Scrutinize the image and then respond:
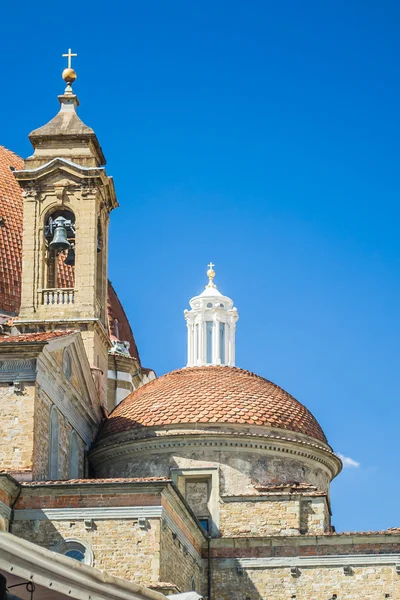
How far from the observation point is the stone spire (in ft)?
127

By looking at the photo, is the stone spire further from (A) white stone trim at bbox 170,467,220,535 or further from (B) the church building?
(A) white stone trim at bbox 170,467,220,535

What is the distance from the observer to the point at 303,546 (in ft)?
104

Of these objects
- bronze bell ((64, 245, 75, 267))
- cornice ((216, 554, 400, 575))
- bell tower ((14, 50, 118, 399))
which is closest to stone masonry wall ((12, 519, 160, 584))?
cornice ((216, 554, 400, 575))

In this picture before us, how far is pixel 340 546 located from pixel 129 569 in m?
7.64

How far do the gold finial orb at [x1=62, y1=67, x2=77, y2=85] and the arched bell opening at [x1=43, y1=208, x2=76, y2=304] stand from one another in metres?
6.00

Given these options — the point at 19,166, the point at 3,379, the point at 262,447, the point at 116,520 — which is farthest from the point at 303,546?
the point at 19,166

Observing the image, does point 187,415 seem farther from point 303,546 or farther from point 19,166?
point 19,166

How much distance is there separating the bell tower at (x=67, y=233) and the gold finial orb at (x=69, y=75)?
2497 mm

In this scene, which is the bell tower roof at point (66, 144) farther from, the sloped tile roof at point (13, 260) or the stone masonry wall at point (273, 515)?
the stone masonry wall at point (273, 515)

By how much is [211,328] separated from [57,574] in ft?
103

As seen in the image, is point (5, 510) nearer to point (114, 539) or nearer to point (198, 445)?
point (114, 539)

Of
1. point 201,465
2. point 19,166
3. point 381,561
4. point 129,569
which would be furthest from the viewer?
point 19,166

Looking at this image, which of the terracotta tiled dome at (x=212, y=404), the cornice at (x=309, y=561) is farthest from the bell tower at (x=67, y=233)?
the cornice at (x=309, y=561)

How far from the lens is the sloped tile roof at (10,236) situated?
136 ft
